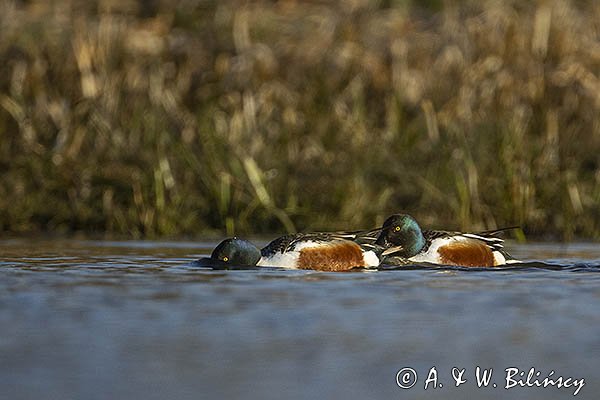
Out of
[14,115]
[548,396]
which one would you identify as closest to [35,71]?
[14,115]

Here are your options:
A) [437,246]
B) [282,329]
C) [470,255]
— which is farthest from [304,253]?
[282,329]

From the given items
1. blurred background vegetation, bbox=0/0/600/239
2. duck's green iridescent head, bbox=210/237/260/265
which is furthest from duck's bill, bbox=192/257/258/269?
blurred background vegetation, bbox=0/0/600/239

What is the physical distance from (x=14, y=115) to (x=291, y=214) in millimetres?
2501

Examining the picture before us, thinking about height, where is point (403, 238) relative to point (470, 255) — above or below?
above

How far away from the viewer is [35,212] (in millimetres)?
10820

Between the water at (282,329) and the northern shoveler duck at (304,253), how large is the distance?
0.69 feet

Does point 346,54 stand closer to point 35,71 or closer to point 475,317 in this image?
point 35,71

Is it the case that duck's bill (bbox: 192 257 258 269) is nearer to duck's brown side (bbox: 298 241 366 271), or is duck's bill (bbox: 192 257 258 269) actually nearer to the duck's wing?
duck's brown side (bbox: 298 241 366 271)

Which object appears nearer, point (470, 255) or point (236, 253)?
point (236, 253)

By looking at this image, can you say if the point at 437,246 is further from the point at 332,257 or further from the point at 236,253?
the point at 236,253

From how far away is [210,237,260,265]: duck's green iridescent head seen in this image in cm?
821

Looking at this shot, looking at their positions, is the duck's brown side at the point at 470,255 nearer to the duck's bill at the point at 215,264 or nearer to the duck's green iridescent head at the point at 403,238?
the duck's green iridescent head at the point at 403,238

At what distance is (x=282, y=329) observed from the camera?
5.82m

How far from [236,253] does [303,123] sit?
379 cm
